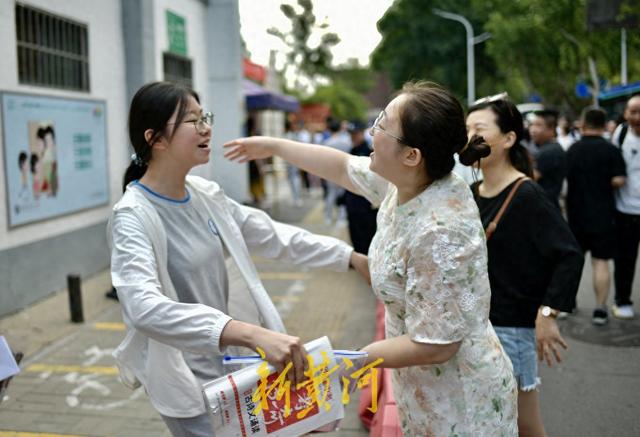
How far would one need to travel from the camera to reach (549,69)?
32.6 metres

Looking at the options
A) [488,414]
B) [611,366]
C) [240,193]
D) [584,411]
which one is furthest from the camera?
[240,193]

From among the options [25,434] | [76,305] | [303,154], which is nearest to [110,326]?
[76,305]

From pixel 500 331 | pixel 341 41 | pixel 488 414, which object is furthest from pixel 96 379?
pixel 341 41

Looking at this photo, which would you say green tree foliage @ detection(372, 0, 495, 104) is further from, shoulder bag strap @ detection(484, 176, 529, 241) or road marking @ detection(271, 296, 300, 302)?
shoulder bag strap @ detection(484, 176, 529, 241)

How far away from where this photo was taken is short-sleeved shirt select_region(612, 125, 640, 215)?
588cm

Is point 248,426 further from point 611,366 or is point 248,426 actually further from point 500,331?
point 611,366

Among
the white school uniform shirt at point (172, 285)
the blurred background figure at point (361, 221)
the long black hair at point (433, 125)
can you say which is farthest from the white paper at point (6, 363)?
the blurred background figure at point (361, 221)

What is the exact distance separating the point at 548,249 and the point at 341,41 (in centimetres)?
6238

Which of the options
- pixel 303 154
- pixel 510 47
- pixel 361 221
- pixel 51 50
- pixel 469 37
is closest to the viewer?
pixel 303 154

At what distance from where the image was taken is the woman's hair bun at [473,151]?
2.15 metres

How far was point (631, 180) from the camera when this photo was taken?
5.92 metres

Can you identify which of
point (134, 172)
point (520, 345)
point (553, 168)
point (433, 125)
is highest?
point (433, 125)

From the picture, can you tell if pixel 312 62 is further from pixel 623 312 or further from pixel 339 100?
pixel 623 312

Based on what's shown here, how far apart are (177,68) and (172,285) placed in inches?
375
